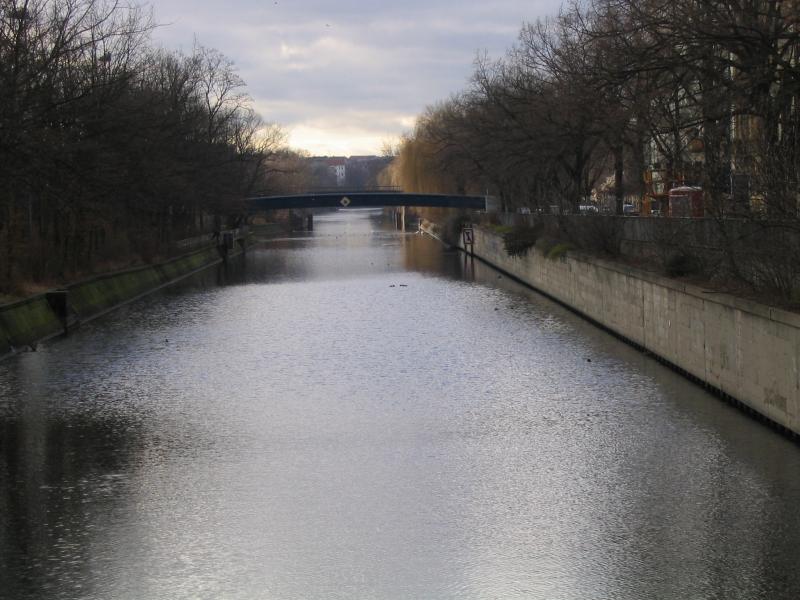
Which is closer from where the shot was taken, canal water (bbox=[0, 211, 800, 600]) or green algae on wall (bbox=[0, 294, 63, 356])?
canal water (bbox=[0, 211, 800, 600])

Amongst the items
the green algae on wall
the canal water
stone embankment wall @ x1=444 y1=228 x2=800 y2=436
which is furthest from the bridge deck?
the canal water

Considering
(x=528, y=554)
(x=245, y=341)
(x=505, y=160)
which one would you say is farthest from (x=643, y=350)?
(x=505, y=160)

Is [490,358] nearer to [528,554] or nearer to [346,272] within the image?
[528,554]

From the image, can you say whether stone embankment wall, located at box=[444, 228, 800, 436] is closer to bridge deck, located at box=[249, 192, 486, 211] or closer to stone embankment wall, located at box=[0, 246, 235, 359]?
stone embankment wall, located at box=[0, 246, 235, 359]

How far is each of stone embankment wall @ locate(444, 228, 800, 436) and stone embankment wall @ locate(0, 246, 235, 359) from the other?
47.9 ft

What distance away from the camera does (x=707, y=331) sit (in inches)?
808

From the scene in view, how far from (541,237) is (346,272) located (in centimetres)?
1670

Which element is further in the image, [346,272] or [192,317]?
[346,272]

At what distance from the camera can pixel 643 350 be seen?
86.9ft

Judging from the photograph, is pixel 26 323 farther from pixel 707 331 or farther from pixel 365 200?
pixel 365 200

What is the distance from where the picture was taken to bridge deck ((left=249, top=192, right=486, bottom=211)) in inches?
4210

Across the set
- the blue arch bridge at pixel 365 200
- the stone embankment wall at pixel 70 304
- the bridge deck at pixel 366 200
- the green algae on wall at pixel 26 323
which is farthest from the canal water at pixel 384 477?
the blue arch bridge at pixel 365 200

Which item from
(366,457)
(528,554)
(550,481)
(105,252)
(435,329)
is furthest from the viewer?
(105,252)

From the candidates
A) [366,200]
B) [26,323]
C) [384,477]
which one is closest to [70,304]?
[26,323]
